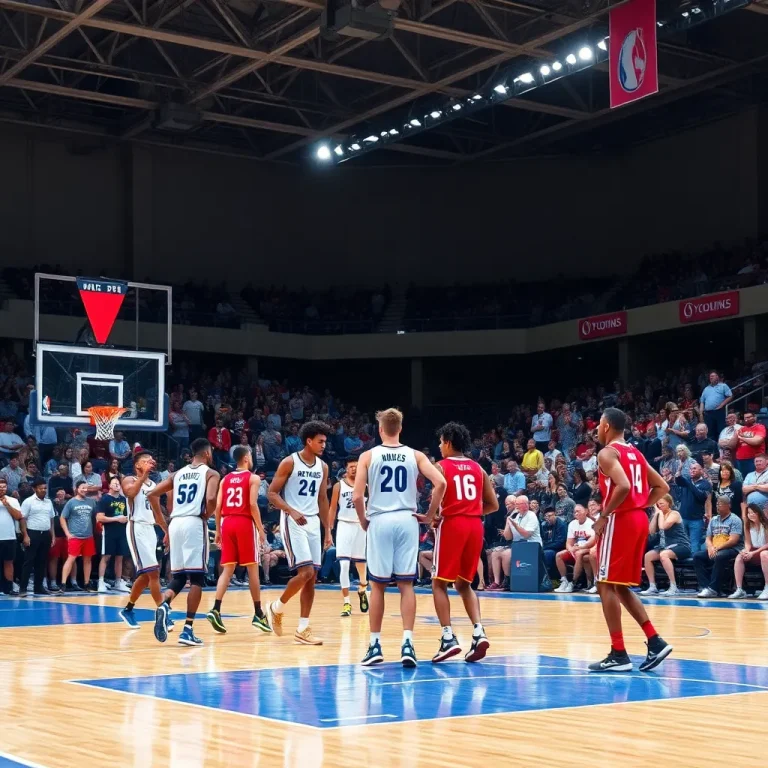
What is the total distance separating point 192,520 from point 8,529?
8741 millimetres

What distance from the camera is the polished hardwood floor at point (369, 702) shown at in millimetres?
5805

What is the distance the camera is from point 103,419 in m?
21.4

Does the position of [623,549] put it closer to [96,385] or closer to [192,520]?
[192,520]

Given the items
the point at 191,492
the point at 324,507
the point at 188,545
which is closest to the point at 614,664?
the point at 324,507

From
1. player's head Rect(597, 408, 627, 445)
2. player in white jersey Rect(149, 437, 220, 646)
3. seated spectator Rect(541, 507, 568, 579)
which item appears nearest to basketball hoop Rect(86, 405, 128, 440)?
seated spectator Rect(541, 507, 568, 579)

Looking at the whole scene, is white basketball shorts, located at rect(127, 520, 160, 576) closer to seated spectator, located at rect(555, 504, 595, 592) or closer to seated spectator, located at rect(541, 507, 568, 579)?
seated spectator, located at rect(555, 504, 595, 592)

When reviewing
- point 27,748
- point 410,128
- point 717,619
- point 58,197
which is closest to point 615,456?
point 27,748

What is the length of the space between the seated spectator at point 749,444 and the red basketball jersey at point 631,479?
11.1m

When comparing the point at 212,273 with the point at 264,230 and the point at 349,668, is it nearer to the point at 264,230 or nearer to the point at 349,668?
the point at 264,230

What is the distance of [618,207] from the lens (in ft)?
120

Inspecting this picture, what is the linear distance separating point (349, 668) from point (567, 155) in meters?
29.9

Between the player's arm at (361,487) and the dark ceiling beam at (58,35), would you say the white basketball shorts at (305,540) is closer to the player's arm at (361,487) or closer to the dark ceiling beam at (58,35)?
the player's arm at (361,487)

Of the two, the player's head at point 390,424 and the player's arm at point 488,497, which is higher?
the player's head at point 390,424

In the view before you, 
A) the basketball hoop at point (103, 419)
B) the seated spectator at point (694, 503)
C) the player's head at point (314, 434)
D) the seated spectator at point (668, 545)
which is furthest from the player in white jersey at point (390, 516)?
the basketball hoop at point (103, 419)
